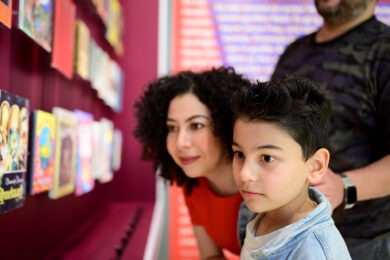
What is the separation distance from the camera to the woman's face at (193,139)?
1.56 meters

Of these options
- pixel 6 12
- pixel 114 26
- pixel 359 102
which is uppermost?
pixel 114 26

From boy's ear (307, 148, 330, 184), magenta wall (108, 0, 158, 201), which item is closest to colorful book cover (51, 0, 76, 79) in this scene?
boy's ear (307, 148, 330, 184)

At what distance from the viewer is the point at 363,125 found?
64.3 inches

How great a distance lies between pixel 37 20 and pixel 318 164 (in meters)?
1.12

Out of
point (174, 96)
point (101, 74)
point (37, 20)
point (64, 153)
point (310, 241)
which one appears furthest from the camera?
point (101, 74)

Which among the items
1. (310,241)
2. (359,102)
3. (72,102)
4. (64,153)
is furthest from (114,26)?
(310,241)

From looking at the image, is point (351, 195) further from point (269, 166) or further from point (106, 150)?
point (106, 150)

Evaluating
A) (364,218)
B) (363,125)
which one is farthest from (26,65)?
(364,218)

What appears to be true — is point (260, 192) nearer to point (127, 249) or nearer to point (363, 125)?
point (363, 125)

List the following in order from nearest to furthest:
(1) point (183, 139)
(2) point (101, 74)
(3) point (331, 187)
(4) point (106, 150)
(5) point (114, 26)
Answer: (3) point (331, 187) → (1) point (183, 139) → (2) point (101, 74) → (4) point (106, 150) → (5) point (114, 26)

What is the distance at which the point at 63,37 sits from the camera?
1.74 meters

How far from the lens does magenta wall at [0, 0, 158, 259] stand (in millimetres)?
1400

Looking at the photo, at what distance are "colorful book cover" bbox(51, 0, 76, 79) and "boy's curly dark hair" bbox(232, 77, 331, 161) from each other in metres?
0.90

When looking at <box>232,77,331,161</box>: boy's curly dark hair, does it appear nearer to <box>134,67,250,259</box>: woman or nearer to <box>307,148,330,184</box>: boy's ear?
<box>307,148,330,184</box>: boy's ear
